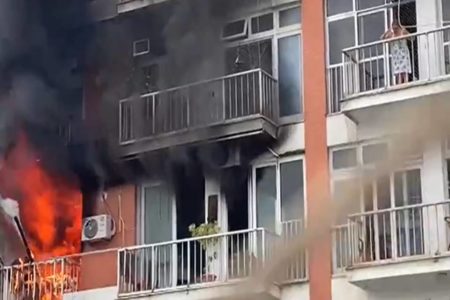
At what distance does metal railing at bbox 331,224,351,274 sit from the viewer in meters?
17.5

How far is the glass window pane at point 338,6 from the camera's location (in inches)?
727

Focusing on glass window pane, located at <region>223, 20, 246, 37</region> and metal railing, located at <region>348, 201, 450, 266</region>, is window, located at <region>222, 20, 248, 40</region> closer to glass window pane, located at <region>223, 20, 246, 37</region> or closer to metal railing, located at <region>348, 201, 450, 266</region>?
glass window pane, located at <region>223, 20, 246, 37</region>

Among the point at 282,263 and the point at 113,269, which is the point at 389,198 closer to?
the point at 282,263

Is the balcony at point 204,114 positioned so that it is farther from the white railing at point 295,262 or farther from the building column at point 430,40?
the building column at point 430,40

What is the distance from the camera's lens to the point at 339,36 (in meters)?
18.5

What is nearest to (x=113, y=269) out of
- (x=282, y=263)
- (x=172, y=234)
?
(x=172, y=234)

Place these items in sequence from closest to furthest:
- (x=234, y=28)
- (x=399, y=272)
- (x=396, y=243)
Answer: (x=399, y=272) < (x=396, y=243) < (x=234, y=28)

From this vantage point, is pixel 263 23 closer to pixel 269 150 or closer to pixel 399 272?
pixel 269 150

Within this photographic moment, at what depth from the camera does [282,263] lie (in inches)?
709

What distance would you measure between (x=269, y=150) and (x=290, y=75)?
1013mm

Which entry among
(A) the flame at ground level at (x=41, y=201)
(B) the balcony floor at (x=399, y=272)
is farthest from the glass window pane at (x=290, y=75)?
(A) the flame at ground level at (x=41, y=201)

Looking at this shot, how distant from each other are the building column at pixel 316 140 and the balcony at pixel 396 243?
0.33 m

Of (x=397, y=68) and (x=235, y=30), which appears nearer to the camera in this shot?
(x=397, y=68)

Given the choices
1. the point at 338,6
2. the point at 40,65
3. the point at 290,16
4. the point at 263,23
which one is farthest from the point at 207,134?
the point at 40,65
